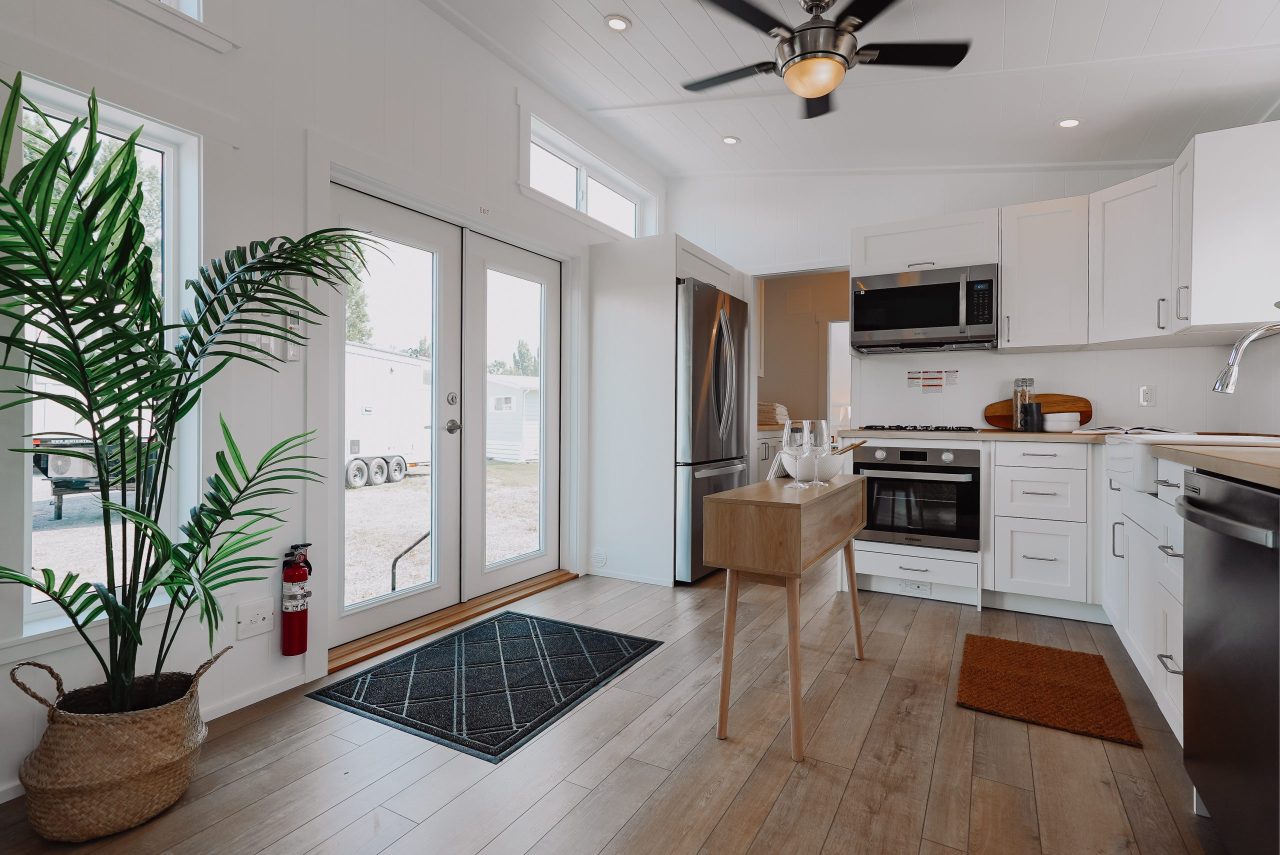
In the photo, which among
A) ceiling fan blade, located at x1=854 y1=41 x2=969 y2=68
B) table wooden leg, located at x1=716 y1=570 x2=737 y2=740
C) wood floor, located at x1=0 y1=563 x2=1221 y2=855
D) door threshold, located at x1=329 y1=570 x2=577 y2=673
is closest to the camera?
wood floor, located at x1=0 y1=563 x2=1221 y2=855

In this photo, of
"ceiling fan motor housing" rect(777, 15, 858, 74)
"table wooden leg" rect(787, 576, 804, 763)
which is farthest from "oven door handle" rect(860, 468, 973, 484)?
"ceiling fan motor housing" rect(777, 15, 858, 74)

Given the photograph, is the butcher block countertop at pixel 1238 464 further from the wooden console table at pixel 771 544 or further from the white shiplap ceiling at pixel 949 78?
the white shiplap ceiling at pixel 949 78

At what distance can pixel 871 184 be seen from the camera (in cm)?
445

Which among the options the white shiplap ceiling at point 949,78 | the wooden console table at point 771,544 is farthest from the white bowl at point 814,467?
the white shiplap ceiling at point 949,78

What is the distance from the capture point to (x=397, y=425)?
3045 mm

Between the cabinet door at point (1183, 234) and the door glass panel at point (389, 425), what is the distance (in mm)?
3469

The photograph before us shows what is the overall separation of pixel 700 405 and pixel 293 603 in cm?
244

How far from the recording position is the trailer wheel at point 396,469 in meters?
3.02

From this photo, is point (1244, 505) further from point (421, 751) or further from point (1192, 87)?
point (1192, 87)

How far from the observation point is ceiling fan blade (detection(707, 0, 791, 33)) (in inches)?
89.6

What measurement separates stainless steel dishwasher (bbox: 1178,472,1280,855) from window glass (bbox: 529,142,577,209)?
3.39 metres

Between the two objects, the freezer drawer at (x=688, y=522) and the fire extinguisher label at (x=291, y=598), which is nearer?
the fire extinguisher label at (x=291, y=598)

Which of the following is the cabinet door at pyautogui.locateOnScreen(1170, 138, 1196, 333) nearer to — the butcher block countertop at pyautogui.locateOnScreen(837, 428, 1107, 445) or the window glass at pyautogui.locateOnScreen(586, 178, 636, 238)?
the butcher block countertop at pyautogui.locateOnScreen(837, 428, 1107, 445)

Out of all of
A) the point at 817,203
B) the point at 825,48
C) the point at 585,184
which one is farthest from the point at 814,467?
the point at 817,203
